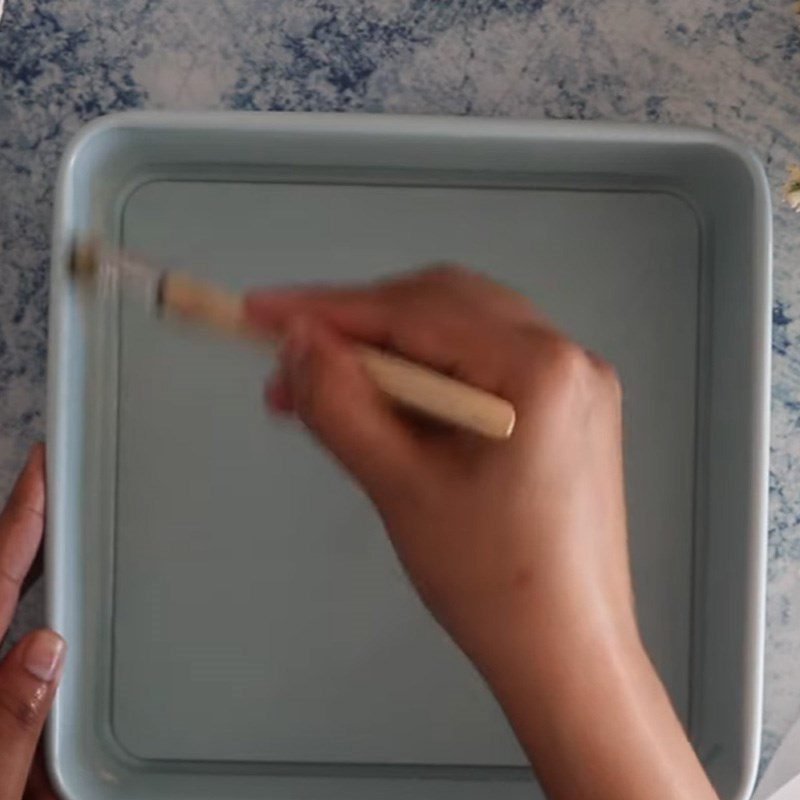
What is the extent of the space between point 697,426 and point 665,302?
5 centimetres

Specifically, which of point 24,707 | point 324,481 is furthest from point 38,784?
point 324,481

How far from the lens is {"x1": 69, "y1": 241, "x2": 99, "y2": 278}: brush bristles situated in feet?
1.35

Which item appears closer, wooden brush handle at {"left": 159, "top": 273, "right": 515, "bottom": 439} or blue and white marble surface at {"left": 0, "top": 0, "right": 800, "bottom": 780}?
wooden brush handle at {"left": 159, "top": 273, "right": 515, "bottom": 439}

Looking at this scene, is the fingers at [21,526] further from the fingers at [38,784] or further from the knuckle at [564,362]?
the knuckle at [564,362]

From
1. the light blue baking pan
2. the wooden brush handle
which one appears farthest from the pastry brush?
the light blue baking pan

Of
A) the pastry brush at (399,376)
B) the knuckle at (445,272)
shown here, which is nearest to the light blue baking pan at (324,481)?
the knuckle at (445,272)

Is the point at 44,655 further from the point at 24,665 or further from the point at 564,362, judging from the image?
the point at 564,362

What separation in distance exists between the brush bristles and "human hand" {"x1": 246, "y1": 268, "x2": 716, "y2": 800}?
0.22 feet

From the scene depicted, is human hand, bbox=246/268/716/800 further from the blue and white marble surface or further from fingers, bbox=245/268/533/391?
the blue and white marble surface

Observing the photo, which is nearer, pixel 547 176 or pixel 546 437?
pixel 546 437

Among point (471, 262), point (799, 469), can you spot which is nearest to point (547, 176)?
point (471, 262)

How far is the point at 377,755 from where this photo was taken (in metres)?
0.49

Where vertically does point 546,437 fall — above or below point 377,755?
above

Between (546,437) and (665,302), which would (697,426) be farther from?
(546,437)
